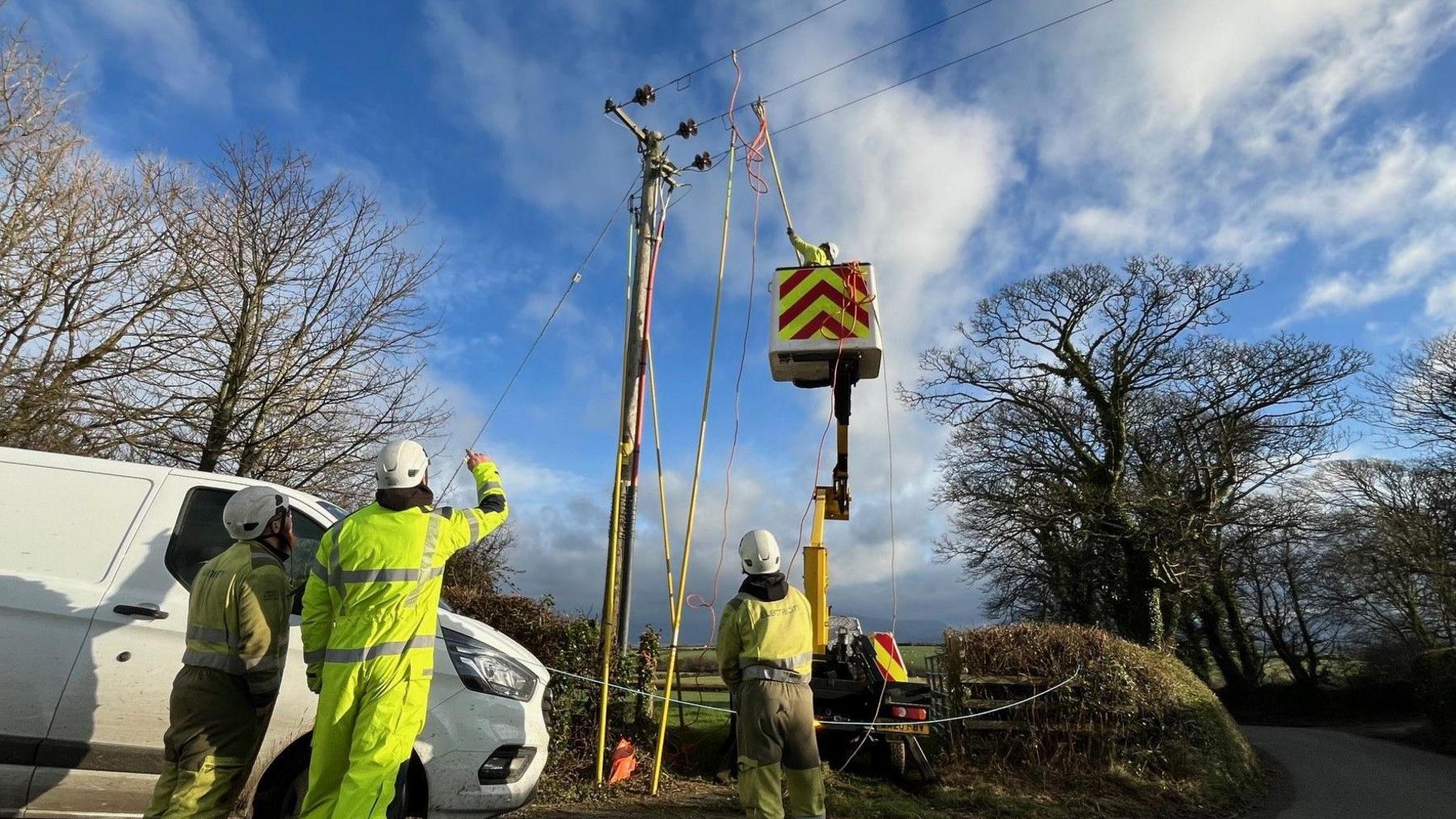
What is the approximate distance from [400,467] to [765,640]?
7.02ft

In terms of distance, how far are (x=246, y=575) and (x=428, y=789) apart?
Answer: 139 centimetres

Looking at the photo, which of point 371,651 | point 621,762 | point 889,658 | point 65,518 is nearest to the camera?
point 371,651

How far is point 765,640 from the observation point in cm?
419

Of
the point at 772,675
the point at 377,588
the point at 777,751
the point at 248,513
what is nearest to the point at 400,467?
the point at 377,588

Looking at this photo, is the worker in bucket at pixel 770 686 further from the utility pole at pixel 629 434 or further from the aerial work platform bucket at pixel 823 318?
the utility pole at pixel 629 434

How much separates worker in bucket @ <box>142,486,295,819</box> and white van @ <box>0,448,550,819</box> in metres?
Result: 0.27

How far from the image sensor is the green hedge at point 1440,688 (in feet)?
42.5

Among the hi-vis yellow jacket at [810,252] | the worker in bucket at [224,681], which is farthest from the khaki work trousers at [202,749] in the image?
the hi-vis yellow jacket at [810,252]

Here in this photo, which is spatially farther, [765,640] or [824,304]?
[824,304]

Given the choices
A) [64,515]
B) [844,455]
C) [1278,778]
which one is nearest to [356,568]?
[64,515]

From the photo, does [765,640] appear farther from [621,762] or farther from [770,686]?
[621,762]

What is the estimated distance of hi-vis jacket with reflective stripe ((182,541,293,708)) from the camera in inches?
133

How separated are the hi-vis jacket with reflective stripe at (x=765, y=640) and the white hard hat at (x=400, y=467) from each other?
194cm

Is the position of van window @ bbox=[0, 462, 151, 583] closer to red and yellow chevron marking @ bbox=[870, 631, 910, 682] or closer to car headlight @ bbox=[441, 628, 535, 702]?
car headlight @ bbox=[441, 628, 535, 702]
